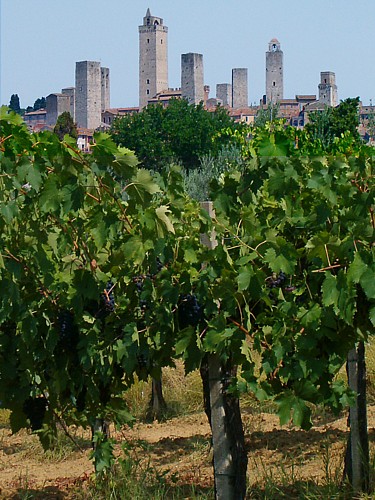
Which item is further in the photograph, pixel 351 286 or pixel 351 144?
pixel 351 144

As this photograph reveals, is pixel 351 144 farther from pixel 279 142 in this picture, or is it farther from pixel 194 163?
pixel 194 163

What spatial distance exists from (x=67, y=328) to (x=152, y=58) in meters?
97.4

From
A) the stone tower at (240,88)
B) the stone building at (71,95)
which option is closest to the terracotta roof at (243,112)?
the stone tower at (240,88)

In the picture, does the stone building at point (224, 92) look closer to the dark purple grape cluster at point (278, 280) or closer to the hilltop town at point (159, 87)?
the hilltop town at point (159, 87)

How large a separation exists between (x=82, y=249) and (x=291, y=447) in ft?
8.20

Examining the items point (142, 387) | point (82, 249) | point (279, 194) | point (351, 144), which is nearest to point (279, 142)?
point (279, 194)

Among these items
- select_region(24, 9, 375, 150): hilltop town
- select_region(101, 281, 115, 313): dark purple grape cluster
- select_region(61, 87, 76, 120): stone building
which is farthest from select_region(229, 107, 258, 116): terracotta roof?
select_region(101, 281, 115, 313): dark purple grape cluster

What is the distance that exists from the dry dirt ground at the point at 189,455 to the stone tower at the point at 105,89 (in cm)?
10470

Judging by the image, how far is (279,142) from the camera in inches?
144

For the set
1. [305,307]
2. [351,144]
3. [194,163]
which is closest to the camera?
[305,307]

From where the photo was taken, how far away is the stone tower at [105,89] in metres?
110

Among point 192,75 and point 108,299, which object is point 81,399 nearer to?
point 108,299

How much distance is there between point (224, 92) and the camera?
379 feet

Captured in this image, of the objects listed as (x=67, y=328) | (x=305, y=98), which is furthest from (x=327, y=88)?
(x=67, y=328)
